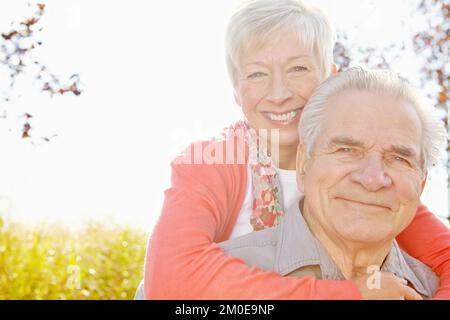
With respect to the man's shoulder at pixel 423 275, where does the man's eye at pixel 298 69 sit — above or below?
above

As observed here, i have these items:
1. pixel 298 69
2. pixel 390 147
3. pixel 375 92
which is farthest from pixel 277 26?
pixel 390 147

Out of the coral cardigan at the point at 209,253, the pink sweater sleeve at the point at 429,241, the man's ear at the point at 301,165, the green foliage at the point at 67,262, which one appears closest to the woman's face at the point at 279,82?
the coral cardigan at the point at 209,253

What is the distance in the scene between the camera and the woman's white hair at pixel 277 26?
2229 millimetres

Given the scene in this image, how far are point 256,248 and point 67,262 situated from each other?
3182 mm

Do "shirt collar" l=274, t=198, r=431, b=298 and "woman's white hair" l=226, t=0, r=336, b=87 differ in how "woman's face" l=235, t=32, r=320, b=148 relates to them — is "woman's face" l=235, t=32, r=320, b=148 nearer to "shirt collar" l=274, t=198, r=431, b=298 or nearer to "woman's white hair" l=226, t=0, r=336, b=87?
"woman's white hair" l=226, t=0, r=336, b=87

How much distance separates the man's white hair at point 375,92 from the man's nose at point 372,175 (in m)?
0.17

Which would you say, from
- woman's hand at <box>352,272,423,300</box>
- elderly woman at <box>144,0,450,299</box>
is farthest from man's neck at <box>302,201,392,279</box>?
elderly woman at <box>144,0,450,299</box>

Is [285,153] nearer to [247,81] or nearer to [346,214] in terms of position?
[247,81]

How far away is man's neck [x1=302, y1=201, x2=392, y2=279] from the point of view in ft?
6.47

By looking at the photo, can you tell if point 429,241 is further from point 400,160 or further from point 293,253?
point 293,253

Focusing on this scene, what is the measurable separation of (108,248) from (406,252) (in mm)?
3055

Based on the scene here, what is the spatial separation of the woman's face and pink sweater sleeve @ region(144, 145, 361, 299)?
11.6 inches

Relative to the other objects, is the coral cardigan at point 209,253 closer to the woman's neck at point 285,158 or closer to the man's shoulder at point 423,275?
the man's shoulder at point 423,275
